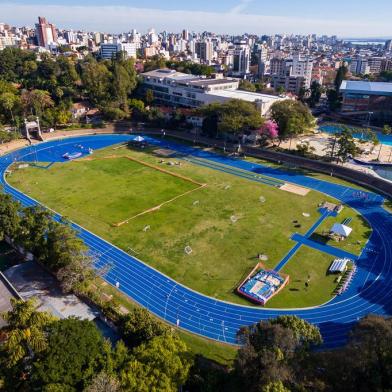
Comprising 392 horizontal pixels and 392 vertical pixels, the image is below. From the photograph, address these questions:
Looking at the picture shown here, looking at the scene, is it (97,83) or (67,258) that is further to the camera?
(97,83)

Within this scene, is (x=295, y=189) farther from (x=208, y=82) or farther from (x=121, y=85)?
(x=121, y=85)

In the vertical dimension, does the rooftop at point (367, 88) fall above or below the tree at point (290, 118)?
above

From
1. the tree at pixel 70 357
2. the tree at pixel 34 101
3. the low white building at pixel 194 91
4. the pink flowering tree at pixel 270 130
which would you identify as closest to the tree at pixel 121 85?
the low white building at pixel 194 91

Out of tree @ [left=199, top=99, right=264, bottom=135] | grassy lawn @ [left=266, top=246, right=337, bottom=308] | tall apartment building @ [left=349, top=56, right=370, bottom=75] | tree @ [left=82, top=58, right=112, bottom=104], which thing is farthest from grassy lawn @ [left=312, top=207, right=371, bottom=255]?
tall apartment building @ [left=349, top=56, right=370, bottom=75]

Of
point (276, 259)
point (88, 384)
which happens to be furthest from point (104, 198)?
point (88, 384)

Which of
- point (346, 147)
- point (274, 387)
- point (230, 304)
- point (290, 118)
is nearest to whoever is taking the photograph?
point (274, 387)

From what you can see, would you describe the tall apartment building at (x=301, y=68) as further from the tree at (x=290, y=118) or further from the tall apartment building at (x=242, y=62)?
the tree at (x=290, y=118)

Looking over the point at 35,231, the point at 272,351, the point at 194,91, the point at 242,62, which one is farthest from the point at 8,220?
the point at 242,62
